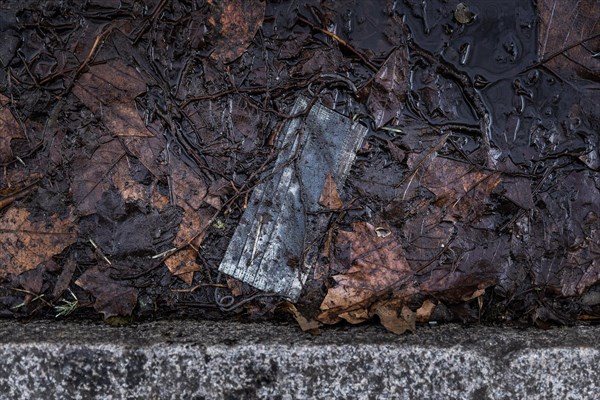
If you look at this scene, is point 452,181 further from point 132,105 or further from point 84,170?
point 84,170

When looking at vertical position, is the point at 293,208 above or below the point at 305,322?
above

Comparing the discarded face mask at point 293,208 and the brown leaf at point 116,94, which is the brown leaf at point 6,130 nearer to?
the brown leaf at point 116,94

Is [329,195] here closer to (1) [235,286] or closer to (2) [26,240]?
(1) [235,286]

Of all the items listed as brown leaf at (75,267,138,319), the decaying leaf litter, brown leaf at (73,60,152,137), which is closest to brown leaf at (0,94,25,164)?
the decaying leaf litter

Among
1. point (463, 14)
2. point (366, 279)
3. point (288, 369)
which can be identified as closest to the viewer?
point (288, 369)

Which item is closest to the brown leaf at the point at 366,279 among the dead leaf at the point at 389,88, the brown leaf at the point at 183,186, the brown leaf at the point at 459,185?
the brown leaf at the point at 459,185

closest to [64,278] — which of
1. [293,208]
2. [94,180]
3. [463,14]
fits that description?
[94,180]
